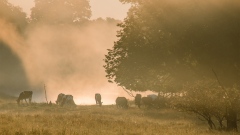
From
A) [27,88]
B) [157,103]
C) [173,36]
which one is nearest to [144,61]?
[173,36]

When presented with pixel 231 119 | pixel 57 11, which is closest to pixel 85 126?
pixel 231 119

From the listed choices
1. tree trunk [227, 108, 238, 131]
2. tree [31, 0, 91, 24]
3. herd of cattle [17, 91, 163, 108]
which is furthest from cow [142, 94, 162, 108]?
tree [31, 0, 91, 24]

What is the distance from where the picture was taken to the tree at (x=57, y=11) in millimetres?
89000

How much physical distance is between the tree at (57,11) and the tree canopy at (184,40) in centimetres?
6627

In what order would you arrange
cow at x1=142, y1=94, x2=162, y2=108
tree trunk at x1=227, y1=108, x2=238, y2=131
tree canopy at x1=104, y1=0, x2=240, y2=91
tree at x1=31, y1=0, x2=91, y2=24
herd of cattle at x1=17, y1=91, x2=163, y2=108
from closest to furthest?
tree canopy at x1=104, y1=0, x2=240, y2=91, tree trunk at x1=227, y1=108, x2=238, y2=131, herd of cattle at x1=17, y1=91, x2=163, y2=108, cow at x1=142, y1=94, x2=162, y2=108, tree at x1=31, y1=0, x2=91, y2=24

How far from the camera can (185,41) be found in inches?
801

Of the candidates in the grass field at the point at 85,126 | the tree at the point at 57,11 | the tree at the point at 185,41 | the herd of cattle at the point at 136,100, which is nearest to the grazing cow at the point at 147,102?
the herd of cattle at the point at 136,100

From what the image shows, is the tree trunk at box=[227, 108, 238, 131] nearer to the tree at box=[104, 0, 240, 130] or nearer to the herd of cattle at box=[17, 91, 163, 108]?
the tree at box=[104, 0, 240, 130]

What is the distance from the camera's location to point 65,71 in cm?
7988

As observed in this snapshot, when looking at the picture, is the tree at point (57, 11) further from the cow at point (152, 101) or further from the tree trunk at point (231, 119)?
the tree trunk at point (231, 119)

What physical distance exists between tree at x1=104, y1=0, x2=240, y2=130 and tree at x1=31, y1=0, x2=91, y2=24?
66164 millimetres

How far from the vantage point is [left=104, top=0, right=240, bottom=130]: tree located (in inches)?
732

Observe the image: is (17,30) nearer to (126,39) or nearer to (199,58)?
(126,39)

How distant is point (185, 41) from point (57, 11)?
73.7m
